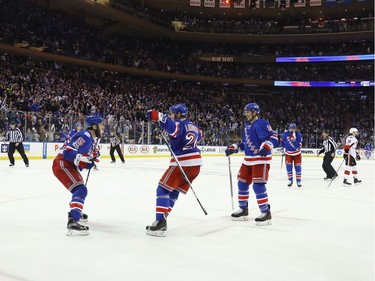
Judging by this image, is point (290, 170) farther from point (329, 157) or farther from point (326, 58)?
point (326, 58)

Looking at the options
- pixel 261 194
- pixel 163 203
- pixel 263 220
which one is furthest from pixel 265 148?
pixel 163 203

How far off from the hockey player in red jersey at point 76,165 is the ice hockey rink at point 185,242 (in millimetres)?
190

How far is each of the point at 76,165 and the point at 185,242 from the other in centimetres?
139

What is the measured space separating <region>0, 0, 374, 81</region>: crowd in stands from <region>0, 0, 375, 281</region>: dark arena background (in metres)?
0.12

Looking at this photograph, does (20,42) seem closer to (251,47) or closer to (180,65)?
(180,65)

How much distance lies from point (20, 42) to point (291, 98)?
77.0 feet

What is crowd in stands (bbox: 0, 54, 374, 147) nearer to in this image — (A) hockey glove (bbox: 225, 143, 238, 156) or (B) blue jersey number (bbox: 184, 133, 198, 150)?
(A) hockey glove (bbox: 225, 143, 238, 156)

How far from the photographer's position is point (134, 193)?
867 centimetres

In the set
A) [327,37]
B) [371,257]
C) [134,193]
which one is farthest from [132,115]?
[371,257]

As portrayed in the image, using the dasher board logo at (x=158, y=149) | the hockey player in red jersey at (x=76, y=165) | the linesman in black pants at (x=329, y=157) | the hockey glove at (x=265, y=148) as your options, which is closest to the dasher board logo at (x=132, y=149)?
the dasher board logo at (x=158, y=149)

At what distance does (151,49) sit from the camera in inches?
1410

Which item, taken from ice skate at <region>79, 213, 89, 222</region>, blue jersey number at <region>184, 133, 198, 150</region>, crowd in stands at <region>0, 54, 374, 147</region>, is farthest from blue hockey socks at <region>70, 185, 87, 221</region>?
crowd in stands at <region>0, 54, 374, 147</region>

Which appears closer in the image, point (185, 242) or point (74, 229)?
point (185, 242)

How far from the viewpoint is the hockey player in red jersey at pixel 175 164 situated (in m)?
4.88
